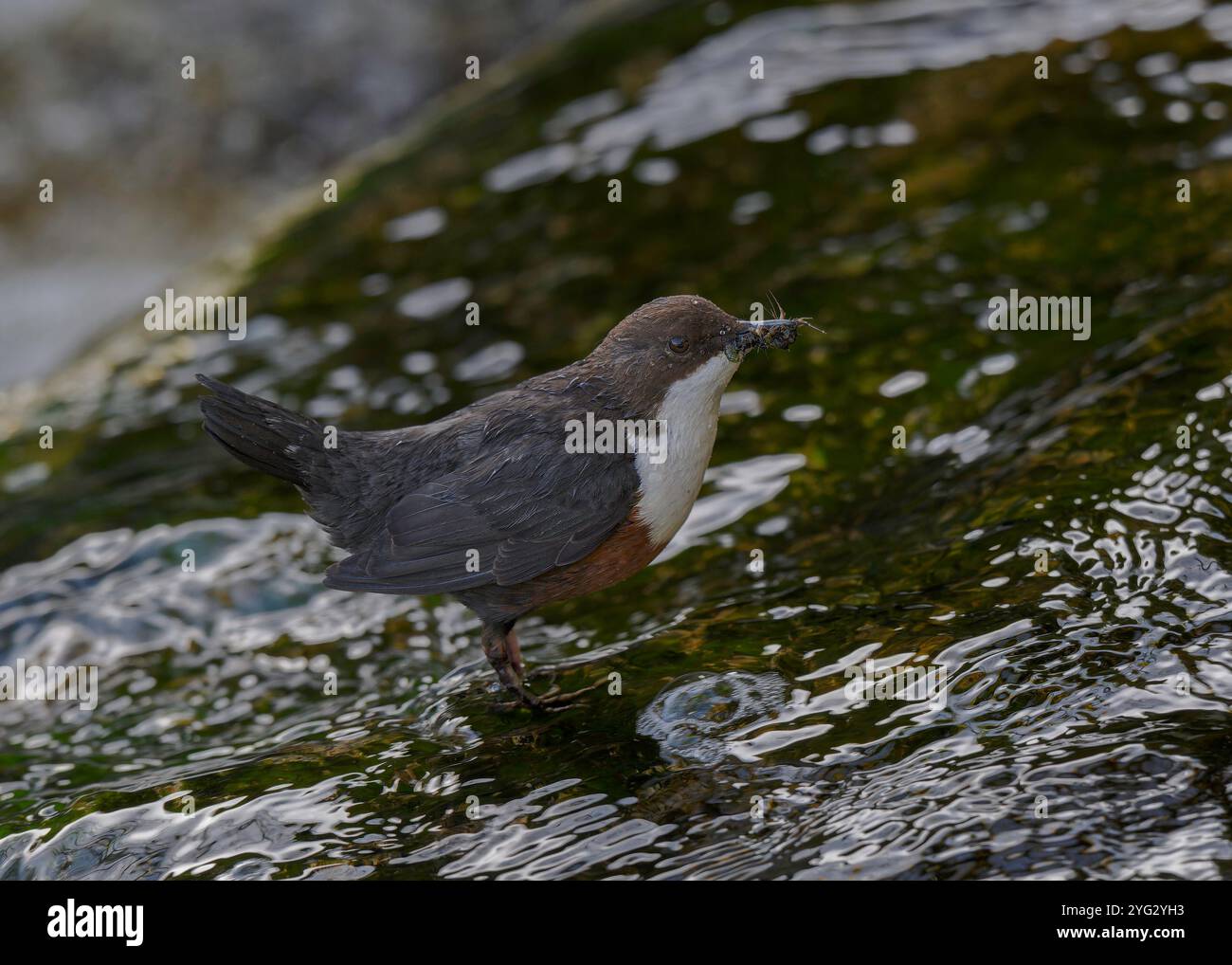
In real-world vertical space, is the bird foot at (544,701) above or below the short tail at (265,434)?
below

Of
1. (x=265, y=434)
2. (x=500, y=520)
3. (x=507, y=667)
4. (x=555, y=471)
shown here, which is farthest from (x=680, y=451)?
(x=265, y=434)

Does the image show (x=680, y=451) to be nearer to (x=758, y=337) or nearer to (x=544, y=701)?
(x=758, y=337)

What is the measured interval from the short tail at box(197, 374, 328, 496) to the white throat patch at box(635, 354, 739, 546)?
99 centimetres

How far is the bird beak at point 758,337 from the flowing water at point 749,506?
2.82 feet

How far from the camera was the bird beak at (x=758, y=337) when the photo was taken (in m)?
3.75

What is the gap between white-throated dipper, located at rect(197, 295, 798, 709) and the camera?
12.3 ft

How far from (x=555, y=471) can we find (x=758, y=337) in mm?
681

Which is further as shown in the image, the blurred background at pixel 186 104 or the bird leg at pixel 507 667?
the blurred background at pixel 186 104

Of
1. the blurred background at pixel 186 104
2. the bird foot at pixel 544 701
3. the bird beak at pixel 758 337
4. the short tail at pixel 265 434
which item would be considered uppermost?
the blurred background at pixel 186 104

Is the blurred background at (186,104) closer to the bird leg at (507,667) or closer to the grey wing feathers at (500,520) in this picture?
the grey wing feathers at (500,520)

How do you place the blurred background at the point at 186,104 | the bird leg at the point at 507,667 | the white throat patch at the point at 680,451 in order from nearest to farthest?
1. the white throat patch at the point at 680,451
2. the bird leg at the point at 507,667
3. the blurred background at the point at 186,104

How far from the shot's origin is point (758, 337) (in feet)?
12.3

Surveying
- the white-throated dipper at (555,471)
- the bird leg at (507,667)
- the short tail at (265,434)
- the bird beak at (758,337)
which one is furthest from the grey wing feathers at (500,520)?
the bird beak at (758,337)
